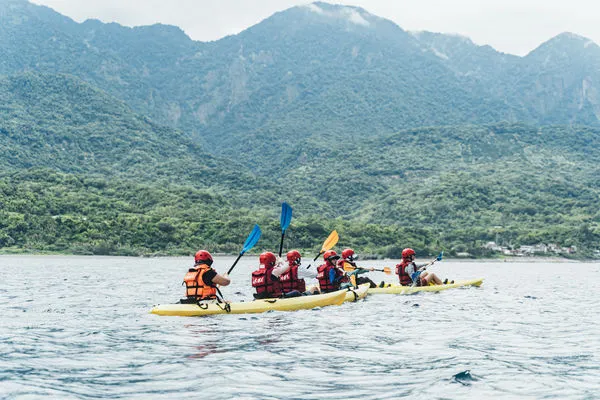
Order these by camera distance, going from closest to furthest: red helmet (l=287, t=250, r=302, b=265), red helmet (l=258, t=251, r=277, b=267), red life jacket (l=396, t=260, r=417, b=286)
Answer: red helmet (l=258, t=251, r=277, b=267) → red helmet (l=287, t=250, r=302, b=265) → red life jacket (l=396, t=260, r=417, b=286)

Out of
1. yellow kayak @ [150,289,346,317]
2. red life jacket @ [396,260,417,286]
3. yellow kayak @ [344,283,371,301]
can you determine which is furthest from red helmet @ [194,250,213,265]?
red life jacket @ [396,260,417,286]

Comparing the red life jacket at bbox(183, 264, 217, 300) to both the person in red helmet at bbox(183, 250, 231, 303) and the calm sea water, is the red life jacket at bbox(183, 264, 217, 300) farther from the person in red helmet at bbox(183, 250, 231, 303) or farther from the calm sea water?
the calm sea water

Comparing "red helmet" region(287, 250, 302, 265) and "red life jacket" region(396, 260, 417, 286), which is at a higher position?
"red helmet" region(287, 250, 302, 265)

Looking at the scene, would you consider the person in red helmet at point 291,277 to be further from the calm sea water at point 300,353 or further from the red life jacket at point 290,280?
the calm sea water at point 300,353

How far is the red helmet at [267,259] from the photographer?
22603mm

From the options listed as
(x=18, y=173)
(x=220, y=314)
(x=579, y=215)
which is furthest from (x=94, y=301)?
(x=579, y=215)

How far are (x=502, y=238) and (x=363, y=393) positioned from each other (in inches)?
6174

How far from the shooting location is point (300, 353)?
1459 cm

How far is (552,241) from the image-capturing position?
151 m

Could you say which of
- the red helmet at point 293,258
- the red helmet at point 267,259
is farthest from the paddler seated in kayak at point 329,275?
the red helmet at point 267,259

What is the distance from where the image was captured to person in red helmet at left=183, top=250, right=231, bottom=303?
20.4 metres

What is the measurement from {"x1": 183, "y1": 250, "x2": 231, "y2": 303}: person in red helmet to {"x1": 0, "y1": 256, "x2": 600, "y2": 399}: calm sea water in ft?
2.93

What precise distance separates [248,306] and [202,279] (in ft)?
6.16

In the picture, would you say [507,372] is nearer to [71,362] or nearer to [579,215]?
[71,362]
